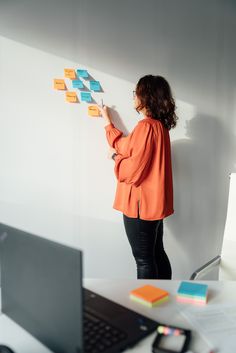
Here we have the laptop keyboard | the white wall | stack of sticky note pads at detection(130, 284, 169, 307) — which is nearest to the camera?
the laptop keyboard

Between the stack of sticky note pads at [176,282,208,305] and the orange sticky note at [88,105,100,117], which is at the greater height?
the orange sticky note at [88,105,100,117]

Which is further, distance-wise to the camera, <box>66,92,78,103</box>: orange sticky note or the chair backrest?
<box>66,92,78,103</box>: orange sticky note

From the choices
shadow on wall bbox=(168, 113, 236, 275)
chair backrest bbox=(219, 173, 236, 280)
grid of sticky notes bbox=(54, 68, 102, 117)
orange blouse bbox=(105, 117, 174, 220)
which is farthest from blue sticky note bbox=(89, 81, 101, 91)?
chair backrest bbox=(219, 173, 236, 280)

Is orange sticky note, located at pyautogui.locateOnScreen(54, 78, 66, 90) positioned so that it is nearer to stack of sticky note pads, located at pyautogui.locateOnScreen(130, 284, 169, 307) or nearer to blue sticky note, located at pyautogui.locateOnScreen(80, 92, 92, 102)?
blue sticky note, located at pyautogui.locateOnScreen(80, 92, 92, 102)

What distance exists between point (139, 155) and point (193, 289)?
96 centimetres

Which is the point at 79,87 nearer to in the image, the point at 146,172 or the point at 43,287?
the point at 146,172

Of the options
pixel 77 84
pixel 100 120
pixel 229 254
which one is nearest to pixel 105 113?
pixel 100 120

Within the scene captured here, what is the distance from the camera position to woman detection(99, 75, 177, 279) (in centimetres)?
A: 196

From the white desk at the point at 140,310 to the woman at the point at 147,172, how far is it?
820 millimetres

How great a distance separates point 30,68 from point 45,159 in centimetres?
64

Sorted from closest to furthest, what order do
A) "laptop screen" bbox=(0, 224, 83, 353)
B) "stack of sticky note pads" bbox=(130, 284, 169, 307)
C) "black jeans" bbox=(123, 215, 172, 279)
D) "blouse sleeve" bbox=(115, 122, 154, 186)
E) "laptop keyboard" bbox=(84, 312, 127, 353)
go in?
"laptop screen" bbox=(0, 224, 83, 353), "laptop keyboard" bbox=(84, 312, 127, 353), "stack of sticky note pads" bbox=(130, 284, 169, 307), "blouse sleeve" bbox=(115, 122, 154, 186), "black jeans" bbox=(123, 215, 172, 279)

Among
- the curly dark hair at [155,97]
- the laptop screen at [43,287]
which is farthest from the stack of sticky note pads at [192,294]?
the curly dark hair at [155,97]

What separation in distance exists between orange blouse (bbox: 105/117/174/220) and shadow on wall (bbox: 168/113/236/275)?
1.44ft

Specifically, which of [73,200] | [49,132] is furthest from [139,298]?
[49,132]
